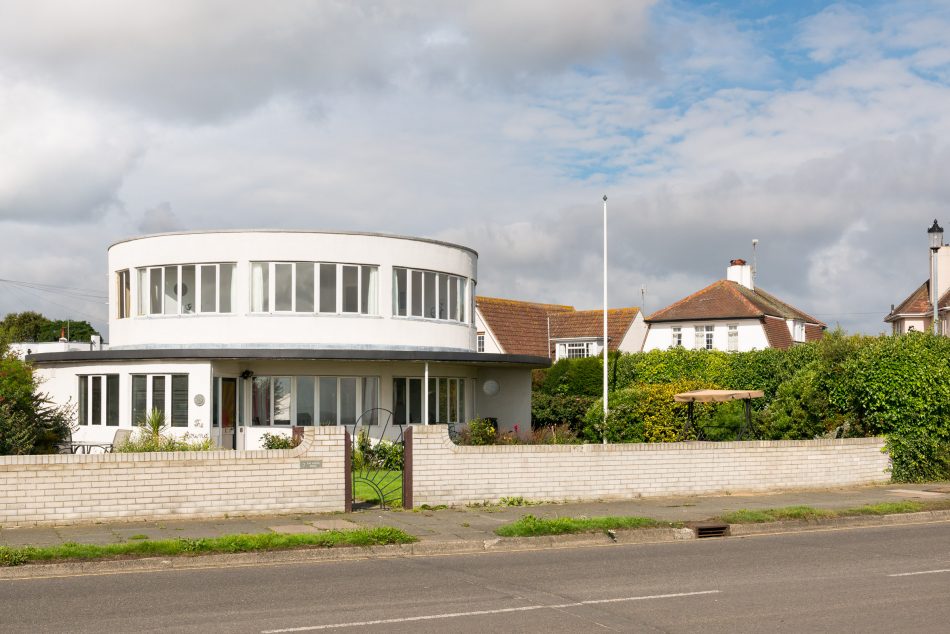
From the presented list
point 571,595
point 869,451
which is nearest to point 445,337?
point 869,451

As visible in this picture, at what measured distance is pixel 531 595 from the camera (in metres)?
10.6

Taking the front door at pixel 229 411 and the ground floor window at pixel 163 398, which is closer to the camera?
the ground floor window at pixel 163 398

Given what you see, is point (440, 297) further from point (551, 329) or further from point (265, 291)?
point (551, 329)

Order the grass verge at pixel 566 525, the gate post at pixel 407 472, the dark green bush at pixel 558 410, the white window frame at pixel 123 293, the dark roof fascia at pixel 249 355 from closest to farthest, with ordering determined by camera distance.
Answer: the grass verge at pixel 566 525
the gate post at pixel 407 472
the dark roof fascia at pixel 249 355
the white window frame at pixel 123 293
the dark green bush at pixel 558 410

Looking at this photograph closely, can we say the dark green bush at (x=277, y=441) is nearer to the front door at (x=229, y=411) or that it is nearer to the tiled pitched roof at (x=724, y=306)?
the front door at (x=229, y=411)

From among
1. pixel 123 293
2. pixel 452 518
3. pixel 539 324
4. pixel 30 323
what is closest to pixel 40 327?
pixel 30 323

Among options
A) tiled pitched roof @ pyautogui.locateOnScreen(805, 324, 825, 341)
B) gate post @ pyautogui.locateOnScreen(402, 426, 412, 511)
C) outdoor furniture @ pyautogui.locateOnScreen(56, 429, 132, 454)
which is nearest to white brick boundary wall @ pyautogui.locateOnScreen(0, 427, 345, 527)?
gate post @ pyautogui.locateOnScreen(402, 426, 412, 511)

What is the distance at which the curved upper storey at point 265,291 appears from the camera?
26.9 m

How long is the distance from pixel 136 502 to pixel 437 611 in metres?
7.77

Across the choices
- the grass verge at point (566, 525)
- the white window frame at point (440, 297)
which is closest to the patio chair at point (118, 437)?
the white window frame at point (440, 297)

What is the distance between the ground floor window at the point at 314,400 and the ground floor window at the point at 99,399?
344 cm

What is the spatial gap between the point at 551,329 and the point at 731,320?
10044 mm

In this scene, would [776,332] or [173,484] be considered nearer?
[173,484]

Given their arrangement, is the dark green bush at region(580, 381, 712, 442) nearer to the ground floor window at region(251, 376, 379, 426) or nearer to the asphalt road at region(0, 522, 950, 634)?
the ground floor window at region(251, 376, 379, 426)
